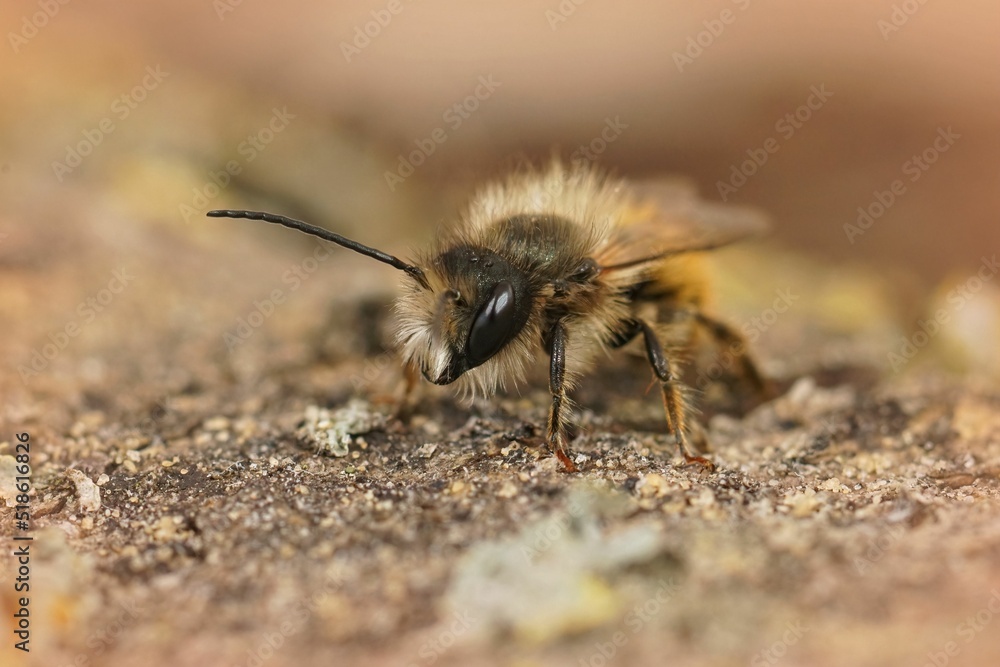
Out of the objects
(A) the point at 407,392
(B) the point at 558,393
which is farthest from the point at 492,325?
(A) the point at 407,392

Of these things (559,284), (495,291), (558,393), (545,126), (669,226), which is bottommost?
(558,393)

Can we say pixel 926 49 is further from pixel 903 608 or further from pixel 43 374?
pixel 43 374

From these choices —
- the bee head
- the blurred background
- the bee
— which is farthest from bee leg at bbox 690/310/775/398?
the blurred background

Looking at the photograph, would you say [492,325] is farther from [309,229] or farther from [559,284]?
[309,229]

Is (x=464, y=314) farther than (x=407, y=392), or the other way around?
(x=407, y=392)

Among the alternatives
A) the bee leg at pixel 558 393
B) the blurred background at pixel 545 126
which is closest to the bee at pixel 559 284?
the bee leg at pixel 558 393

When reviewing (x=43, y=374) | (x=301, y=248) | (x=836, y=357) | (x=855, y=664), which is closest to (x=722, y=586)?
(x=855, y=664)
